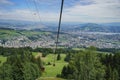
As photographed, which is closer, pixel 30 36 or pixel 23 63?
pixel 23 63

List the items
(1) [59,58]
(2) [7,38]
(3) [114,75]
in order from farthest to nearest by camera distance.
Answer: (2) [7,38]
(1) [59,58]
(3) [114,75]

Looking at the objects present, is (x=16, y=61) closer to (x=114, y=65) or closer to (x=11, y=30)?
(x=114, y=65)

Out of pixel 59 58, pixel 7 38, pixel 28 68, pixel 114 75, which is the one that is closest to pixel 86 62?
pixel 114 75

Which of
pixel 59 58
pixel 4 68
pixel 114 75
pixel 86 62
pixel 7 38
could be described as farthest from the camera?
pixel 7 38

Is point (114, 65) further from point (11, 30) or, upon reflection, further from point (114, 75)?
point (11, 30)

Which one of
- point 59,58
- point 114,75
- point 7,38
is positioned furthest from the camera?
point 7,38

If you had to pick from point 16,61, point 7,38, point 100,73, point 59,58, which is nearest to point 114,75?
point 100,73

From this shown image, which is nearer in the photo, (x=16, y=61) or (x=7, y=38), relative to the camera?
(x=16, y=61)

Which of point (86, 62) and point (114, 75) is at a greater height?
point (86, 62)

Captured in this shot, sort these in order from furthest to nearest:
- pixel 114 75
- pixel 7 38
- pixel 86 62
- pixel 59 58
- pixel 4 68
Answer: pixel 7 38
pixel 59 58
pixel 4 68
pixel 114 75
pixel 86 62
